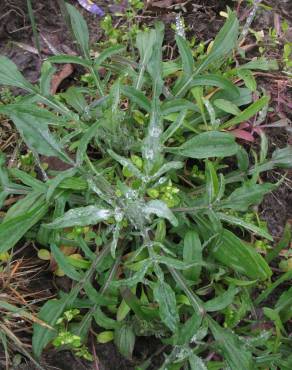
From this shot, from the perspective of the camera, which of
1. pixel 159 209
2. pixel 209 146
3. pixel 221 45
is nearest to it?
pixel 159 209

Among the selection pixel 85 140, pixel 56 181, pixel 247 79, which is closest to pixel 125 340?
pixel 56 181

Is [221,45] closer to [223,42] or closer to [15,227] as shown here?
[223,42]

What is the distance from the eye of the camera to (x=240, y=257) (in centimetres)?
169

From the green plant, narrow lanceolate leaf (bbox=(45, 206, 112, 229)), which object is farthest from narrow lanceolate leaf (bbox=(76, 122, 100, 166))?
narrow lanceolate leaf (bbox=(45, 206, 112, 229))

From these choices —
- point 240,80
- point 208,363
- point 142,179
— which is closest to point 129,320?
point 208,363

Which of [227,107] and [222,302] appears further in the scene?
[227,107]

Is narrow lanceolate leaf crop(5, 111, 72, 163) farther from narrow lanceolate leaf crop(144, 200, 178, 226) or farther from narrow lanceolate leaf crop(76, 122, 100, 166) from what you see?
narrow lanceolate leaf crop(144, 200, 178, 226)

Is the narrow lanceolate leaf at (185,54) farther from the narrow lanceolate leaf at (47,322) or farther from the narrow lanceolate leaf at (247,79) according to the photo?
the narrow lanceolate leaf at (47,322)

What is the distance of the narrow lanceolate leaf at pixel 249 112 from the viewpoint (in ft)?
6.33

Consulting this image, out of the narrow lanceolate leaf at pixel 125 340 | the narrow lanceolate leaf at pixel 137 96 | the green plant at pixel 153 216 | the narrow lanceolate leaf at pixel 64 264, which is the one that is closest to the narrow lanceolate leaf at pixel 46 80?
the green plant at pixel 153 216

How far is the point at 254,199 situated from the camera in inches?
69.2

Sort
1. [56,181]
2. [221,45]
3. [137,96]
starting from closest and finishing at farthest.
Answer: [56,181] < [137,96] < [221,45]

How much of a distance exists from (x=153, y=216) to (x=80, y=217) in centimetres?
35

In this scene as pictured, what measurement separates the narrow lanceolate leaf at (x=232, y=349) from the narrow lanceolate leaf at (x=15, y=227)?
70 centimetres
